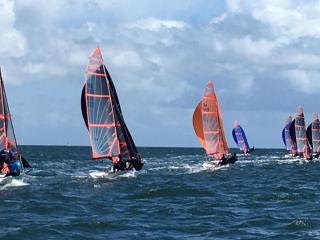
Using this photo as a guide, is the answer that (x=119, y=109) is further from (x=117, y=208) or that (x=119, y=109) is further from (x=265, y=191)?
(x=117, y=208)

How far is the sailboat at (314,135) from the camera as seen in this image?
303 feet

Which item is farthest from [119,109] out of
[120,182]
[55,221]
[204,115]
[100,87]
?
[55,221]

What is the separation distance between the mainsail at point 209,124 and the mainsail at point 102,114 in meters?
14.6

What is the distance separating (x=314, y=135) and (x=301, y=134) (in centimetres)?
483

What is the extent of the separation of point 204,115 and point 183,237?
43.1m

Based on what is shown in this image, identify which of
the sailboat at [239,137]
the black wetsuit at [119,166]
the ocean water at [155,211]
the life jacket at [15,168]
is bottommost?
the ocean water at [155,211]

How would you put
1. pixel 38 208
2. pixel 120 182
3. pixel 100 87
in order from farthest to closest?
1. pixel 100 87
2. pixel 120 182
3. pixel 38 208

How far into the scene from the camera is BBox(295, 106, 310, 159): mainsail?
88.8 metres

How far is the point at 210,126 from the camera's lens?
6538 centimetres

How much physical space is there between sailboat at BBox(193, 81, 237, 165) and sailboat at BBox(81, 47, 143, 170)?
578 inches

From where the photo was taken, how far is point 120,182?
4234cm

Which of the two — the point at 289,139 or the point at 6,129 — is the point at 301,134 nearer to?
the point at 289,139

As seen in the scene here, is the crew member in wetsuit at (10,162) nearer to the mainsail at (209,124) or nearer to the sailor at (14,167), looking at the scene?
the sailor at (14,167)

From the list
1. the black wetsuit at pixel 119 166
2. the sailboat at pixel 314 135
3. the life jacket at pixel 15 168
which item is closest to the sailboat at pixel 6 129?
the life jacket at pixel 15 168
